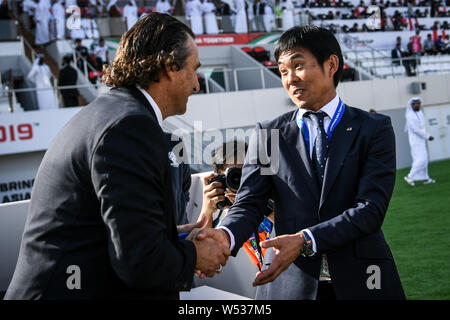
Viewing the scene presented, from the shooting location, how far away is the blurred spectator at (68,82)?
38.2 ft

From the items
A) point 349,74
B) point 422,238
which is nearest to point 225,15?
point 349,74

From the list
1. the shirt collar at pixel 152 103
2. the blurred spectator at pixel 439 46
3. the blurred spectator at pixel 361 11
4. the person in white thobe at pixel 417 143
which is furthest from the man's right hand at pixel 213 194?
the blurred spectator at pixel 361 11

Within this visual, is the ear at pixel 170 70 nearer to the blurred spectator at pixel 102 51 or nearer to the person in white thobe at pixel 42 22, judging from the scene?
the blurred spectator at pixel 102 51

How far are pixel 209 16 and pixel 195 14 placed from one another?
461 millimetres

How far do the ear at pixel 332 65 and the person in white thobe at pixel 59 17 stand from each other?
44.5 ft

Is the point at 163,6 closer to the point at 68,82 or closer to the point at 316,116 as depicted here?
the point at 68,82

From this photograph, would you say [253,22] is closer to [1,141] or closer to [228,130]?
[228,130]

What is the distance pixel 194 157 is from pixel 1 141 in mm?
4152

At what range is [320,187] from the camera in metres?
1.89

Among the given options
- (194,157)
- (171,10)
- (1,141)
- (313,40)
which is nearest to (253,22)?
(171,10)

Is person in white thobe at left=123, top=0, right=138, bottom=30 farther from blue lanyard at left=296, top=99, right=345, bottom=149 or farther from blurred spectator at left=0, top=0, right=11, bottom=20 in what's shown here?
blue lanyard at left=296, top=99, right=345, bottom=149

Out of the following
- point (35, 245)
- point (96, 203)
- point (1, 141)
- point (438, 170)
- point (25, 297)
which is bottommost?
point (438, 170)
